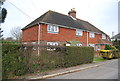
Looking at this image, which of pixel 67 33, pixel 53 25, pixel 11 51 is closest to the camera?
pixel 11 51

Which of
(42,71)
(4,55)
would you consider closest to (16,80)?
(4,55)

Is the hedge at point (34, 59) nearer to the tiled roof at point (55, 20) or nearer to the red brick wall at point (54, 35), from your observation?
the red brick wall at point (54, 35)

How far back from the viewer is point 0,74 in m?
5.84

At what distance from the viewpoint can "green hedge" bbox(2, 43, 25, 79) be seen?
19.6 feet

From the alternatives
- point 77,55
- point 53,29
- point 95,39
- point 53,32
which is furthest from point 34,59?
point 95,39

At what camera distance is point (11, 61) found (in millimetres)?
6234

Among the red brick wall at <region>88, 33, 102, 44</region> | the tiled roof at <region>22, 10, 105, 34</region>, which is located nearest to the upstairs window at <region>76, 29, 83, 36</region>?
the tiled roof at <region>22, 10, 105, 34</region>

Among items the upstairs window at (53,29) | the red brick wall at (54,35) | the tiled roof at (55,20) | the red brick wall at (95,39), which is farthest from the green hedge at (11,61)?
the red brick wall at (95,39)

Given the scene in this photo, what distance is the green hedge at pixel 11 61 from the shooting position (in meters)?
5.96

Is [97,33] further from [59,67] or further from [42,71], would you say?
[42,71]

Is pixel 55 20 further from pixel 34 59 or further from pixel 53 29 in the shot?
pixel 34 59

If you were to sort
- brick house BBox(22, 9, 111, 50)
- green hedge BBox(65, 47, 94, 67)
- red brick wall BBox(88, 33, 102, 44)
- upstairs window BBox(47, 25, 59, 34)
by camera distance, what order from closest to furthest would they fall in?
green hedge BBox(65, 47, 94, 67), brick house BBox(22, 9, 111, 50), upstairs window BBox(47, 25, 59, 34), red brick wall BBox(88, 33, 102, 44)

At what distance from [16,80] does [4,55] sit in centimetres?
157

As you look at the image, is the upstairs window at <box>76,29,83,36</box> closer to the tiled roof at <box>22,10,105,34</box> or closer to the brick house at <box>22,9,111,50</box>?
the brick house at <box>22,9,111,50</box>
